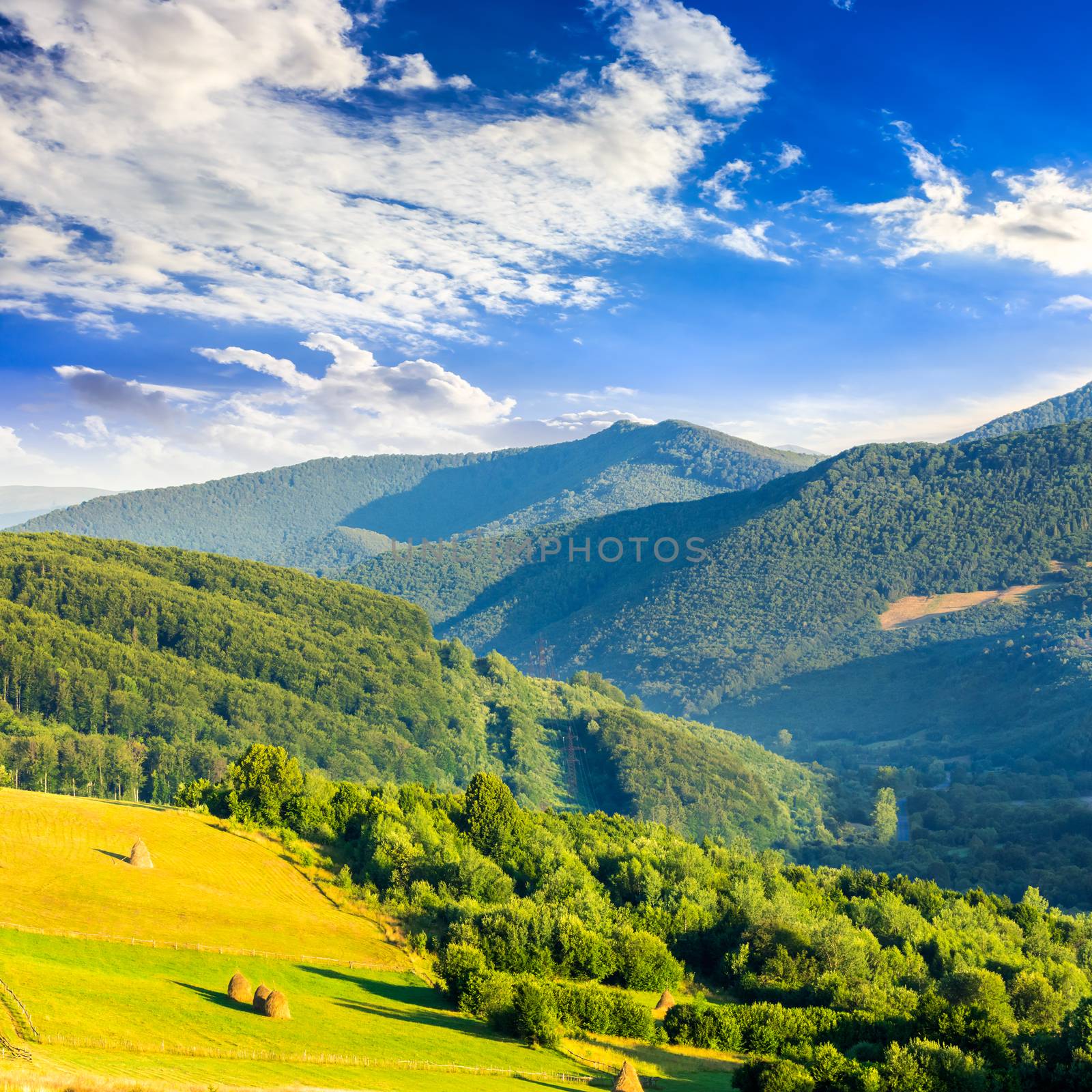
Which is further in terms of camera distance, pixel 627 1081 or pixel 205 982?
pixel 205 982

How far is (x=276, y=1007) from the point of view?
3384 centimetres

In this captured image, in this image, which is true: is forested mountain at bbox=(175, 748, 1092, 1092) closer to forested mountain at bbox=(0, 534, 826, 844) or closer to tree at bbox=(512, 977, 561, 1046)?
tree at bbox=(512, 977, 561, 1046)

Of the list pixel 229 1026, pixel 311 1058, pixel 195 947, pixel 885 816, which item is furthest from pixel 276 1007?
pixel 885 816

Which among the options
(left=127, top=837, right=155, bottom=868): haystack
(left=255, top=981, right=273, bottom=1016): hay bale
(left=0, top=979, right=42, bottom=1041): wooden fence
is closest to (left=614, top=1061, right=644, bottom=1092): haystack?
(left=255, top=981, right=273, bottom=1016): hay bale

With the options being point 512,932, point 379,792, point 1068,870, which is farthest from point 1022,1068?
point 1068,870

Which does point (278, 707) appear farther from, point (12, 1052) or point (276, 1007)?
point (12, 1052)

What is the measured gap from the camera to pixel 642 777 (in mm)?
167375

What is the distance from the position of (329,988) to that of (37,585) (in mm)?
138446

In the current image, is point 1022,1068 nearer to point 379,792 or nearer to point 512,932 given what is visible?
point 512,932

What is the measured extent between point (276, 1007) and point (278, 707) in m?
125

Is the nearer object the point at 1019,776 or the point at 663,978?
the point at 663,978

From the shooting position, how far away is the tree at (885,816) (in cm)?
15644

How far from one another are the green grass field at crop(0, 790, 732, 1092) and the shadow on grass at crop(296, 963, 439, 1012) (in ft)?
0.44

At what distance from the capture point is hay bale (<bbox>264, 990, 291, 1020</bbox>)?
3366 centimetres
